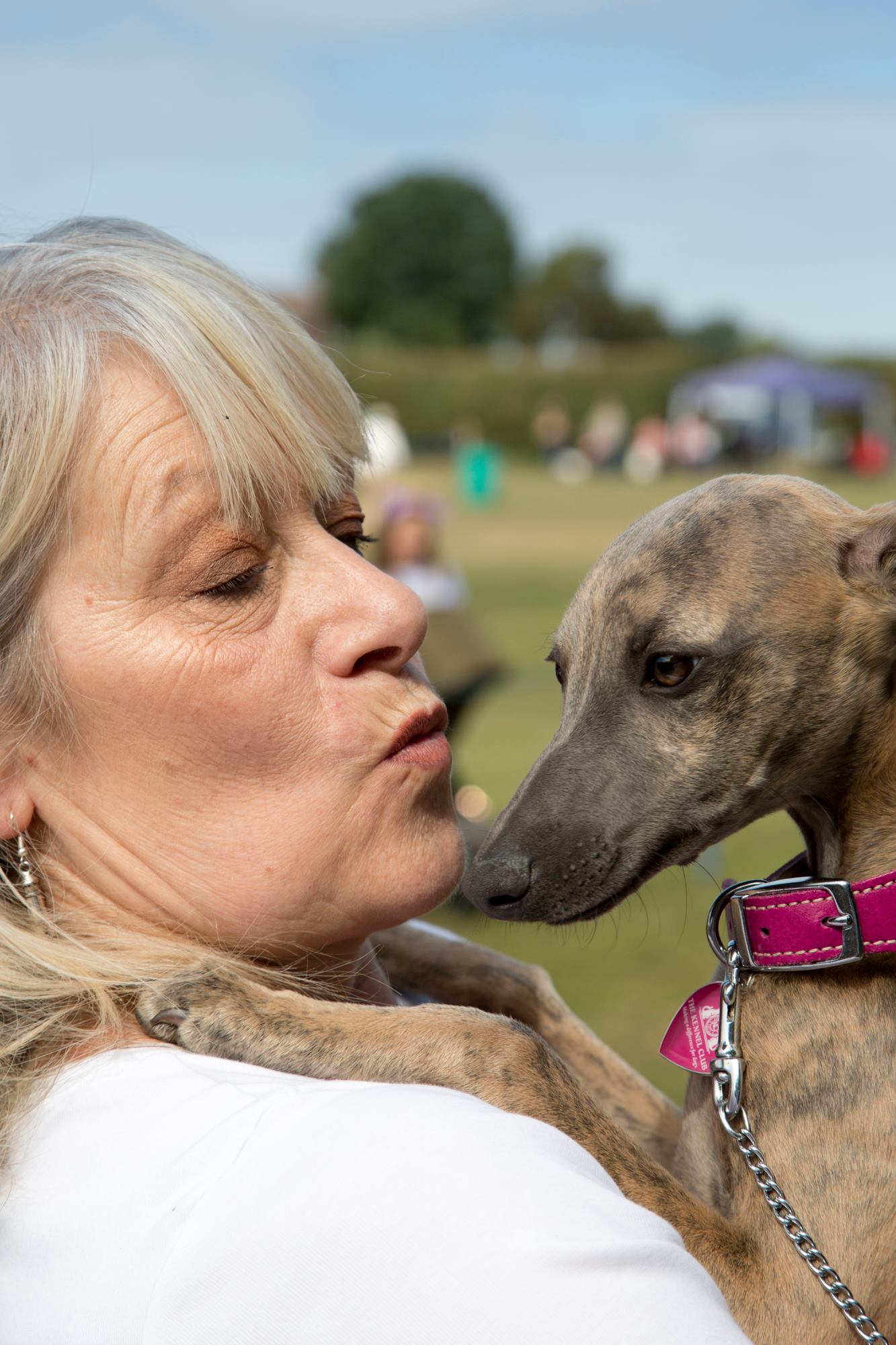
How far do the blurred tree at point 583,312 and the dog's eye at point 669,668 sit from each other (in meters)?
103

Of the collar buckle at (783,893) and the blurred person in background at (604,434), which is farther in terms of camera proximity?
the blurred person in background at (604,434)

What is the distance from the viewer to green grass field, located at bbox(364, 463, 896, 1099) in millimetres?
5770

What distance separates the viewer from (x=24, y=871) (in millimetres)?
1771

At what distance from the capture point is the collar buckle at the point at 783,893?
2012 mm

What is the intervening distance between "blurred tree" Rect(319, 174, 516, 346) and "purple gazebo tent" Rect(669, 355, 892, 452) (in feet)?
150

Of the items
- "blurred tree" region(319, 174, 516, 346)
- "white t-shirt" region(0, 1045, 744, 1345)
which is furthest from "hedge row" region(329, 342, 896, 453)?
"white t-shirt" region(0, 1045, 744, 1345)

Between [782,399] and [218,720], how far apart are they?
59150 millimetres

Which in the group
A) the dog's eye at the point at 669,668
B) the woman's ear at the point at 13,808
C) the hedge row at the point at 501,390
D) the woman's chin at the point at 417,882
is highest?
the dog's eye at the point at 669,668

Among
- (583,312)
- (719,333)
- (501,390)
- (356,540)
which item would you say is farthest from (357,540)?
(719,333)

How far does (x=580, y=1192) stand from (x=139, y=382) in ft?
3.95

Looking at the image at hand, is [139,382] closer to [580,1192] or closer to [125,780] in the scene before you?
[125,780]

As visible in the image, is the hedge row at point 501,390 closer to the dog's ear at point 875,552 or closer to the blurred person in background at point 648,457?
the blurred person in background at point 648,457

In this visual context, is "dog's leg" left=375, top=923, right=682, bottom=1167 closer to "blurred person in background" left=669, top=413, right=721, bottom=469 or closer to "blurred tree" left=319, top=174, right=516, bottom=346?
"blurred person in background" left=669, top=413, right=721, bottom=469

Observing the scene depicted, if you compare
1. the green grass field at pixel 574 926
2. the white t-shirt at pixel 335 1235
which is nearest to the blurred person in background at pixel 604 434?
the green grass field at pixel 574 926
